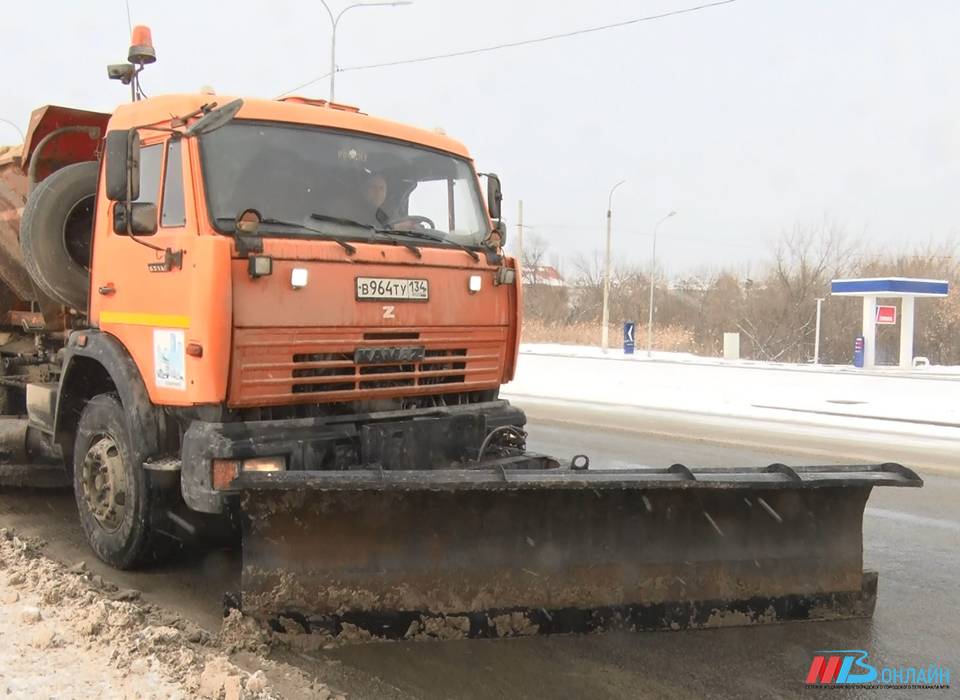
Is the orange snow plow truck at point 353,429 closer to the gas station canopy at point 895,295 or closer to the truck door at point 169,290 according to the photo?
the truck door at point 169,290

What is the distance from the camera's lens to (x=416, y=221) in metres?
5.05

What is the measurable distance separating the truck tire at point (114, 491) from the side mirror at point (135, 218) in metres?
1.03

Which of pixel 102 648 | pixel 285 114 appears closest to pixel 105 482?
pixel 102 648

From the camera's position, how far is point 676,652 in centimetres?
383

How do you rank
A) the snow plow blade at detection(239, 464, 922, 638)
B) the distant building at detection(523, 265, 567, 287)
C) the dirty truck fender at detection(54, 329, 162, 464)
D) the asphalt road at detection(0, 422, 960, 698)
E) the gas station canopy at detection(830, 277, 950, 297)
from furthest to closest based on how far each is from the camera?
the distant building at detection(523, 265, 567, 287) < the gas station canopy at detection(830, 277, 950, 297) < the dirty truck fender at detection(54, 329, 162, 464) < the snow plow blade at detection(239, 464, 922, 638) < the asphalt road at detection(0, 422, 960, 698)

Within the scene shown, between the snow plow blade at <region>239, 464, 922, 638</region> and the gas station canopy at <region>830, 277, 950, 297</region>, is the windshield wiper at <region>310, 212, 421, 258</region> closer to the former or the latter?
the snow plow blade at <region>239, 464, 922, 638</region>

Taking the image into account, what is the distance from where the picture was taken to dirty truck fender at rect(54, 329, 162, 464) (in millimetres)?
4430

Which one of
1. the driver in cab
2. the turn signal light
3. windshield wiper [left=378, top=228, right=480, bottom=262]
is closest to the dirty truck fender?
the turn signal light

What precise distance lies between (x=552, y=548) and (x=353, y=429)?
4.10 ft

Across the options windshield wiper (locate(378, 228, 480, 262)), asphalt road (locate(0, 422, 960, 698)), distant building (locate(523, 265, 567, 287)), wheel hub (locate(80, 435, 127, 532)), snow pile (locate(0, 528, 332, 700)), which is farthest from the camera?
distant building (locate(523, 265, 567, 287))

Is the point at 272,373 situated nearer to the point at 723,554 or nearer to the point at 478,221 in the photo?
the point at 478,221

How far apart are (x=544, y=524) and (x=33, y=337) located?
4699 mm

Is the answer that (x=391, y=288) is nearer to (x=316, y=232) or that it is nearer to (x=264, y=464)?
(x=316, y=232)

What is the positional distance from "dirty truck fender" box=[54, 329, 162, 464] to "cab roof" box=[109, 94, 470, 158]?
131cm
